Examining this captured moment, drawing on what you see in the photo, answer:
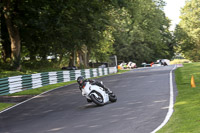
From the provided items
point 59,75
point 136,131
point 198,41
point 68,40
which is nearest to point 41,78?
point 59,75

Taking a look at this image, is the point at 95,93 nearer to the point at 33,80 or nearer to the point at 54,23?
the point at 33,80

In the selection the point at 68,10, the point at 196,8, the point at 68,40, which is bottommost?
the point at 68,40

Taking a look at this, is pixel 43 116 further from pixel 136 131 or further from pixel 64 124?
pixel 136 131

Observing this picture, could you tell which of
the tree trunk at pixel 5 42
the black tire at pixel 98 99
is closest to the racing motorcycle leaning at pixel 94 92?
the black tire at pixel 98 99

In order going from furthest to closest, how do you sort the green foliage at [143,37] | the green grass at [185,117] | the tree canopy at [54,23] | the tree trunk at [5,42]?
the green foliage at [143,37] → the tree trunk at [5,42] → the tree canopy at [54,23] → the green grass at [185,117]

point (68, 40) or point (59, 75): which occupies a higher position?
point (68, 40)

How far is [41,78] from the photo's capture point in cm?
2522

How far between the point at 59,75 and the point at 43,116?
662 inches

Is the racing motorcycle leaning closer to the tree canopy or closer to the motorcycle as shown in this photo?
the motorcycle

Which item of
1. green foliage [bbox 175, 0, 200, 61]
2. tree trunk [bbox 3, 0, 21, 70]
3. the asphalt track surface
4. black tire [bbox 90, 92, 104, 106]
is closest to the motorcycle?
black tire [bbox 90, 92, 104, 106]

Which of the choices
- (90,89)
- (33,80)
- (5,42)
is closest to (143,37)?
(5,42)

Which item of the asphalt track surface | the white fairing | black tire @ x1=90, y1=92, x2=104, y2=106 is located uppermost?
the white fairing

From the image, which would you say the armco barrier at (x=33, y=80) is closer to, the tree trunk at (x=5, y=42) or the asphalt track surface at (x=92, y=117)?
the asphalt track surface at (x=92, y=117)

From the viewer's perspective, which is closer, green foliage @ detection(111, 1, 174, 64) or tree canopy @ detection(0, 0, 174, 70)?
tree canopy @ detection(0, 0, 174, 70)
